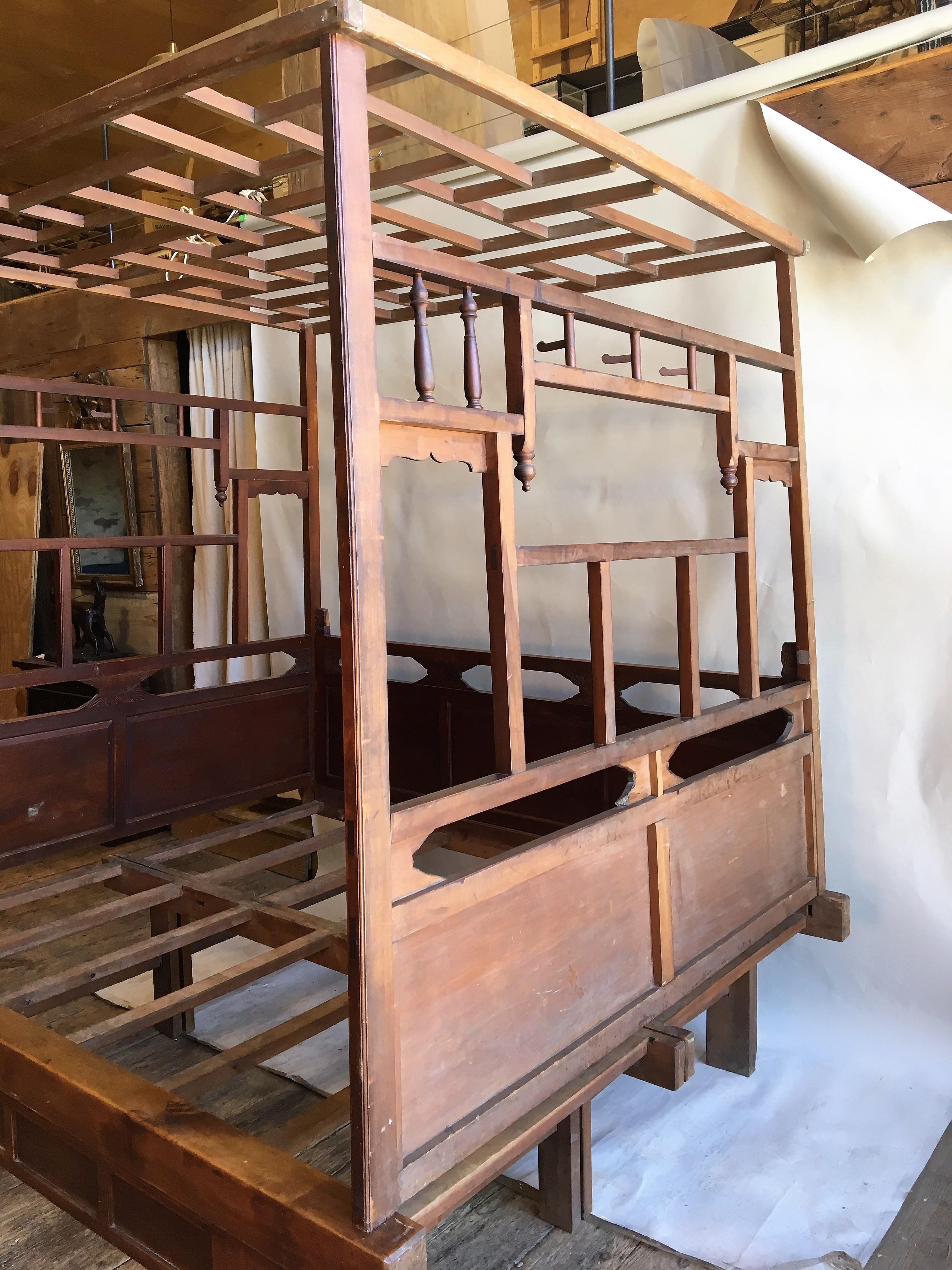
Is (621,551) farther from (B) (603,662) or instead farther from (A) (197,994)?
(A) (197,994)

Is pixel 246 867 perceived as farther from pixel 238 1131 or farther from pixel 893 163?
pixel 893 163

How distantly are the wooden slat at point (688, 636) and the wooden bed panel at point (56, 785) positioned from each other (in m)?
1.64

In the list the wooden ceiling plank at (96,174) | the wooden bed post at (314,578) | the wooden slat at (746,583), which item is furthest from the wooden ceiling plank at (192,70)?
the wooden bed post at (314,578)

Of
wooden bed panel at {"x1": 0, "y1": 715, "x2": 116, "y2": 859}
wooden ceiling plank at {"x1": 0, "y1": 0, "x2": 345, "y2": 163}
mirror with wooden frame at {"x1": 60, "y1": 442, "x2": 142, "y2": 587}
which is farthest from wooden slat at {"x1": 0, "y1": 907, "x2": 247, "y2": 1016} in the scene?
mirror with wooden frame at {"x1": 60, "y1": 442, "x2": 142, "y2": 587}

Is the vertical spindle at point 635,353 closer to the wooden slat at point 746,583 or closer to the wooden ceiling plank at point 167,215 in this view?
the wooden slat at point 746,583

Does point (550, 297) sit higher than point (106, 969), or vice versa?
point (550, 297)

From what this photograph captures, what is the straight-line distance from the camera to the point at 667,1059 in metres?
1.71

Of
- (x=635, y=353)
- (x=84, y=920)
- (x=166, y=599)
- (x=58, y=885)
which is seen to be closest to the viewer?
(x=635, y=353)

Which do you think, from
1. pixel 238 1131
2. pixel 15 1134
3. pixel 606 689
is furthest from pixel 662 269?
pixel 15 1134

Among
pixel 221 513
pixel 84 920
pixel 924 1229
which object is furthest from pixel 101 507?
pixel 924 1229

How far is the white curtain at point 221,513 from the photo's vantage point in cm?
400

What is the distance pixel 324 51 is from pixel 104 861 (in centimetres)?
215

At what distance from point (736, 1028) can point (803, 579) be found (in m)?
1.11

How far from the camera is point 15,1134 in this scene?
170cm
